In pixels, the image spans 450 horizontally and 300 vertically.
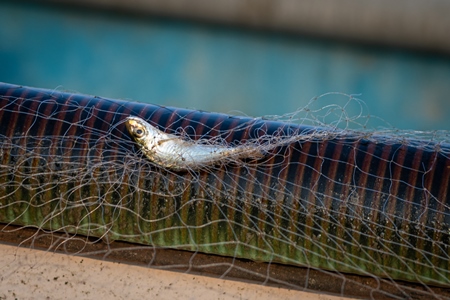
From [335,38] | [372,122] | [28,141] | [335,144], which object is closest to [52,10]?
[335,38]

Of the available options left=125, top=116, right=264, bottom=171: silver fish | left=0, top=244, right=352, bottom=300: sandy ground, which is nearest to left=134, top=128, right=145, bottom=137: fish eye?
left=125, top=116, right=264, bottom=171: silver fish

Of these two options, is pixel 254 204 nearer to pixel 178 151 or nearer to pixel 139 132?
pixel 178 151

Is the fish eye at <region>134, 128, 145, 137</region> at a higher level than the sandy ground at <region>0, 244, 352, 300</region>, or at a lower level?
higher

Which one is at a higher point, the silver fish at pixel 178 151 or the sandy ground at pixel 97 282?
the silver fish at pixel 178 151

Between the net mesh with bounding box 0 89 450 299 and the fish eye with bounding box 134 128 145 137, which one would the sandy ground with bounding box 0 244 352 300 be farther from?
the fish eye with bounding box 134 128 145 137

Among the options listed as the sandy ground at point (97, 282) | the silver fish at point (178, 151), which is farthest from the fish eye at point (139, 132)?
the sandy ground at point (97, 282)

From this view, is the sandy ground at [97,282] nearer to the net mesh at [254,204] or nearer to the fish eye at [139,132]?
the net mesh at [254,204]
